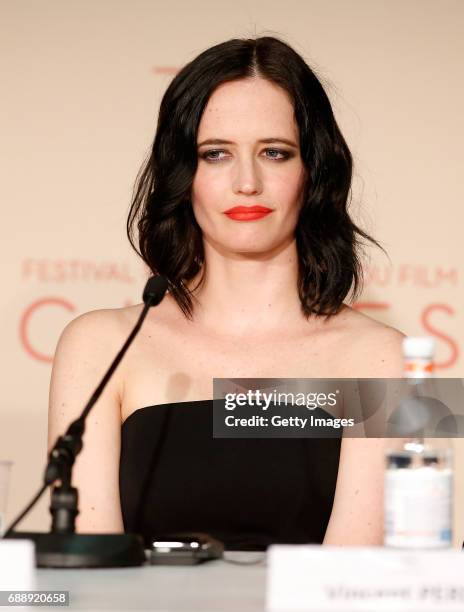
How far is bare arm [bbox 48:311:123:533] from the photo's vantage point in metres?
1.71

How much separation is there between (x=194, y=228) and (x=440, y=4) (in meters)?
0.91

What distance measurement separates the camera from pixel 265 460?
1.83m

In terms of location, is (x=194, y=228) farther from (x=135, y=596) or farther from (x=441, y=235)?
(x=135, y=596)

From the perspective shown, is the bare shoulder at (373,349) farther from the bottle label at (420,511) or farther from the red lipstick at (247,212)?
the bottle label at (420,511)

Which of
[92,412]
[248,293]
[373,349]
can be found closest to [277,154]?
[248,293]

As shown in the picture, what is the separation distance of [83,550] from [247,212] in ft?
2.72

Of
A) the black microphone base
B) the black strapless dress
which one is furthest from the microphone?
the black strapless dress

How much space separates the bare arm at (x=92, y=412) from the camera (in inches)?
67.4

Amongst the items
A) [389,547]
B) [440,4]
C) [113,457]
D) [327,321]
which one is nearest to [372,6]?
[440,4]

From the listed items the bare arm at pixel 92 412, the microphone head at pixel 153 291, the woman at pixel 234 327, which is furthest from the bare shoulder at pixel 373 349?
the microphone head at pixel 153 291

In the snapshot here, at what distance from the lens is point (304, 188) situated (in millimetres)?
1911

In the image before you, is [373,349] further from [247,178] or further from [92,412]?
[92,412]

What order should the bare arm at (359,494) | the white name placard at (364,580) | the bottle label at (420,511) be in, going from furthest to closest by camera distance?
1. the bare arm at (359,494)
2. the bottle label at (420,511)
3. the white name placard at (364,580)

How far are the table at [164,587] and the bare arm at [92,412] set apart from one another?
573 millimetres
